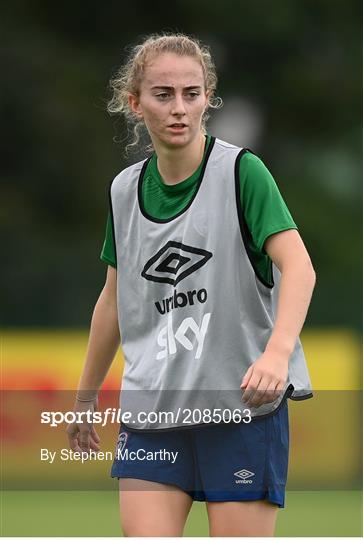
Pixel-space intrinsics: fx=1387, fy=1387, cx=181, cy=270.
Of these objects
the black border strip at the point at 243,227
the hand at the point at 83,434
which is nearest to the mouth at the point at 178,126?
the black border strip at the point at 243,227

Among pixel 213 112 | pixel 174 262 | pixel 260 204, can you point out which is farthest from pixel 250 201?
pixel 213 112

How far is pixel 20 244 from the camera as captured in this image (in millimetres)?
16953

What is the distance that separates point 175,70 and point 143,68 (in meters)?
0.14

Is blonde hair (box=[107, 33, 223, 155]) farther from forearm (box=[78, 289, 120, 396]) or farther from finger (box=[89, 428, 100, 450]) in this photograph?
finger (box=[89, 428, 100, 450])

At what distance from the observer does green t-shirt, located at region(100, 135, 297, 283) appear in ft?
14.0

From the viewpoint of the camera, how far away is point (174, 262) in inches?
175

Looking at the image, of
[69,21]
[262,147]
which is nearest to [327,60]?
[262,147]

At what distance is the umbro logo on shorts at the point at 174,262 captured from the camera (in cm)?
439

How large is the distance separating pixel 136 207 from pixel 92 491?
19.6 feet

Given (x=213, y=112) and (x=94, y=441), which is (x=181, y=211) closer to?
(x=94, y=441)

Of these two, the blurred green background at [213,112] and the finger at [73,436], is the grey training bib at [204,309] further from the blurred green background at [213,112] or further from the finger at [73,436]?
the blurred green background at [213,112]

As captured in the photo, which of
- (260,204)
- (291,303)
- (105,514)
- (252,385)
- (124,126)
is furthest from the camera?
(124,126)

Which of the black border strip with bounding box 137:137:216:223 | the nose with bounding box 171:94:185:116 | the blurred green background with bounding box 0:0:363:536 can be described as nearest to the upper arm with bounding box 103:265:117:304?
the black border strip with bounding box 137:137:216:223

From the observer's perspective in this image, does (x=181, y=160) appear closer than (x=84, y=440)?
Yes
